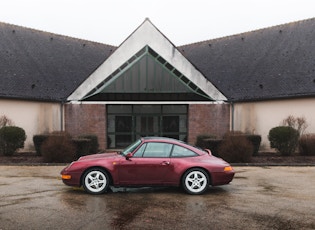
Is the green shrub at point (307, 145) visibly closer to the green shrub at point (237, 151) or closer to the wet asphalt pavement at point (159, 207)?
the green shrub at point (237, 151)

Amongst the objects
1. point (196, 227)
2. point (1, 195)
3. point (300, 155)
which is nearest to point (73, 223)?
point (196, 227)

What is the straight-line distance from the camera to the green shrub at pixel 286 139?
687 inches

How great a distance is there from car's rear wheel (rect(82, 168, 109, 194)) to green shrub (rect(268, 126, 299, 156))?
12.0m

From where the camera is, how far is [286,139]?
17469mm

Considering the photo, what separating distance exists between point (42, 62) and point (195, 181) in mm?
19470

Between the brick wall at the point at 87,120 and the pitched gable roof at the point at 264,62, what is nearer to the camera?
the brick wall at the point at 87,120

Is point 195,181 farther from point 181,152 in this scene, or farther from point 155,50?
point 155,50

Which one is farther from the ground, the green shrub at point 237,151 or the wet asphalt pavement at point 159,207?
the green shrub at point 237,151

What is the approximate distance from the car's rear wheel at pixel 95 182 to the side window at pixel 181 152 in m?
1.70

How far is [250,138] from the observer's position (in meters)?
17.4

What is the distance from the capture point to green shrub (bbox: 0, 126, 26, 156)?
17141mm

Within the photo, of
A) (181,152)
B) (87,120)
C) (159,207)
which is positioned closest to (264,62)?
(87,120)

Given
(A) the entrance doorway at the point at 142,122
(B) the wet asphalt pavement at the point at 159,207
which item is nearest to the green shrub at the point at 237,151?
(B) the wet asphalt pavement at the point at 159,207

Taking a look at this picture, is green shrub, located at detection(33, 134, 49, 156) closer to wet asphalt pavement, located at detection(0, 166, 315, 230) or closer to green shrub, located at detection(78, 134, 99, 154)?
green shrub, located at detection(78, 134, 99, 154)
